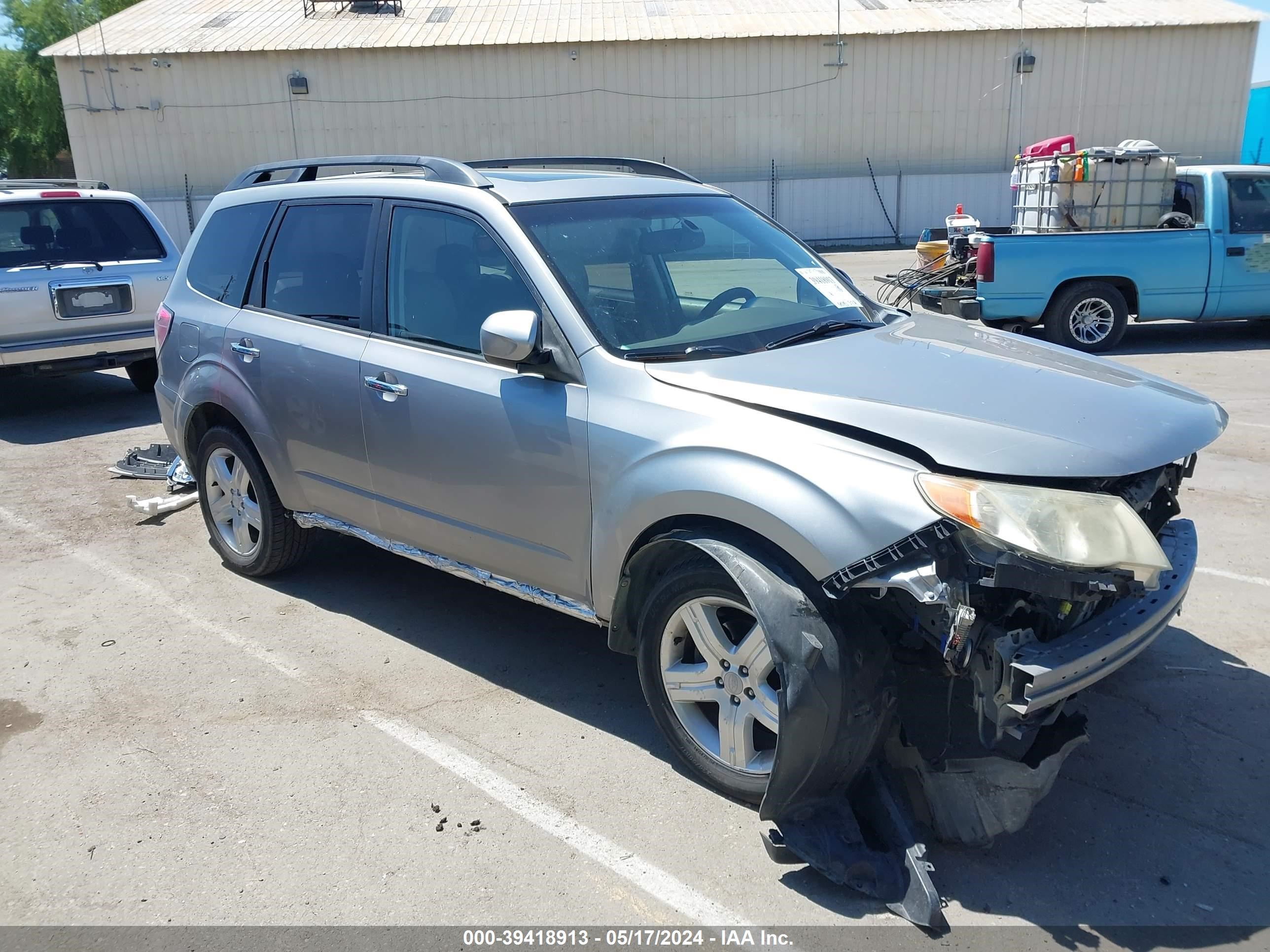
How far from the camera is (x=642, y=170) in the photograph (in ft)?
17.2

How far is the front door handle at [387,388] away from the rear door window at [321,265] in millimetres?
299

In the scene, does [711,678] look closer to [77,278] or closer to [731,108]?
[77,278]

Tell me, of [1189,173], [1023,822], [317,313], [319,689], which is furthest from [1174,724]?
[1189,173]

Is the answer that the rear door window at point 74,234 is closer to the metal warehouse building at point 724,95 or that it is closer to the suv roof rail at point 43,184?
the suv roof rail at point 43,184

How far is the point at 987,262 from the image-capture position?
10.7m

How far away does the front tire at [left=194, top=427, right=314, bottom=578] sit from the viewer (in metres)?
5.27

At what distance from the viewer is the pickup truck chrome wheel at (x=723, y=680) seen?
3264 millimetres

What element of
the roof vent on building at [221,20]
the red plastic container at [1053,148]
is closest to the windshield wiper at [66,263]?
the red plastic container at [1053,148]

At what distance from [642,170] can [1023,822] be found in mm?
3495

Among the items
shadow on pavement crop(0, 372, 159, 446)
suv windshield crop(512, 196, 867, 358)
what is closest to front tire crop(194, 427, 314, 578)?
suv windshield crop(512, 196, 867, 358)

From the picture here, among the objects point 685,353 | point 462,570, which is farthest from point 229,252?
point 685,353

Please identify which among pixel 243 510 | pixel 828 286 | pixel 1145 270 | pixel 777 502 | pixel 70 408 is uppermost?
pixel 828 286

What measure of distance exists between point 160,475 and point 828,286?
5220 millimetres

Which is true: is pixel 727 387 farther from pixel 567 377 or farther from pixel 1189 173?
pixel 1189 173
